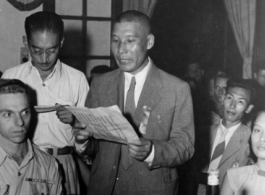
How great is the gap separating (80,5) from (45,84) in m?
2.34

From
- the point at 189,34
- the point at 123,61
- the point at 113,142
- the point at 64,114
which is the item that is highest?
the point at 189,34

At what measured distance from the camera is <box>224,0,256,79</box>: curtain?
418 cm

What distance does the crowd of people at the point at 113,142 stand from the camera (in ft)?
5.42

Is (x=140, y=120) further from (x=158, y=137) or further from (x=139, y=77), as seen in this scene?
(x=139, y=77)

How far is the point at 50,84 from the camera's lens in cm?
220

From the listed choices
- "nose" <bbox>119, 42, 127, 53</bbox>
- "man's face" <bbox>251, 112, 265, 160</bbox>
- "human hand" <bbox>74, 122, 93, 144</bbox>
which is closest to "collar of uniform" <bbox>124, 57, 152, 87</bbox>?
"nose" <bbox>119, 42, 127, 53</bbox>

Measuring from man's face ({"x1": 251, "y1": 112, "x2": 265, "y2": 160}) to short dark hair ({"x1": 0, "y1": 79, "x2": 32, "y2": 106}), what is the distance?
1.25 metres

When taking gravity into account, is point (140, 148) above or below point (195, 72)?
below

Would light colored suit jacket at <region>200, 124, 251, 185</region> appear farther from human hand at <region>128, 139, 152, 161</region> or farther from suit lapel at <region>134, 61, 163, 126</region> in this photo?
human hand at <region>128, 139, 152, 161</region>

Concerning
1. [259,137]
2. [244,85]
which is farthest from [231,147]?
[259,137]

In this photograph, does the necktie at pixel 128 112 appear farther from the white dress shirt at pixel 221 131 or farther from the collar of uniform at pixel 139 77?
the white dress shirt at pixel 221 131

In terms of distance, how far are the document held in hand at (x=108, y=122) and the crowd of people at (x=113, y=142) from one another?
0.06 metres

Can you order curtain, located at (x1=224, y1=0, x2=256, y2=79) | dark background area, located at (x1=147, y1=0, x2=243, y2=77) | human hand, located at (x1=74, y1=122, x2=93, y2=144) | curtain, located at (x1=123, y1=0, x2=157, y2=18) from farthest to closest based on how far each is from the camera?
dark background area, located at (x1=147, y1=0, x2=243, y2=77)
curtain, located at (x1=123, y1=0, x2=157, y2=18)
curtain, located at (x1=224, y1=0, x2=256, y2=79)
human hand, located at (x1=74, y1=122, x2=93, y2=144)

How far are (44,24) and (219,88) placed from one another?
1833 millimetres
